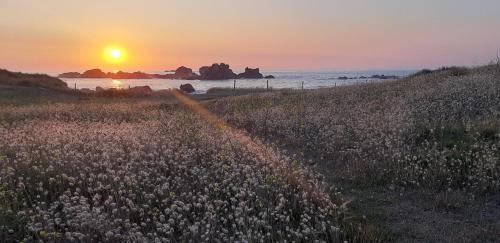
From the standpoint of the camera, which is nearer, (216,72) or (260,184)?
(260,184)

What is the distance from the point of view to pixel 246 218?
7.42 meters

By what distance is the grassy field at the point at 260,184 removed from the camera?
7238 mm

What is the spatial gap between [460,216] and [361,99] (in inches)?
610

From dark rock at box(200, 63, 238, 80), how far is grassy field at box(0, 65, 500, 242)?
556 ft

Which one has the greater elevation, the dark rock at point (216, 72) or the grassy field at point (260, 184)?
the dark rock at point (216, 72)

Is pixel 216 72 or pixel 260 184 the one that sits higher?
pixel 216 72

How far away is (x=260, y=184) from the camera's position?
8.80 meters

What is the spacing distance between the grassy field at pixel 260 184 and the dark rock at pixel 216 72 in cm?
16953

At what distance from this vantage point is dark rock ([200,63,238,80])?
18438 centimetres

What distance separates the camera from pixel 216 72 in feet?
609

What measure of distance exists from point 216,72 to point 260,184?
17840cm

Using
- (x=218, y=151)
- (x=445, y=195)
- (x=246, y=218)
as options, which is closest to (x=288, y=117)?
(x=218, y=151)

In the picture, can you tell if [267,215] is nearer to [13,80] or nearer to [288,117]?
[288,117]

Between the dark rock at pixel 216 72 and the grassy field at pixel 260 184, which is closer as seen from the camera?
the grassy field at pixel 260 184
